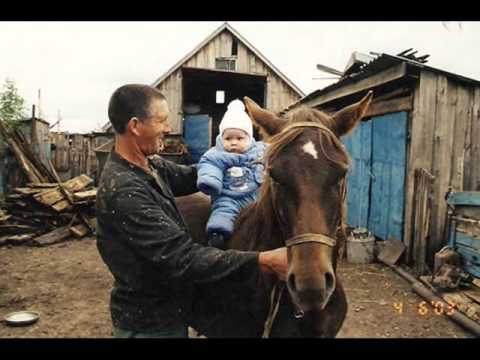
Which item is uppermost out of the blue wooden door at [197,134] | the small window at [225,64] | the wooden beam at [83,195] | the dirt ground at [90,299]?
the small window at [225,64]

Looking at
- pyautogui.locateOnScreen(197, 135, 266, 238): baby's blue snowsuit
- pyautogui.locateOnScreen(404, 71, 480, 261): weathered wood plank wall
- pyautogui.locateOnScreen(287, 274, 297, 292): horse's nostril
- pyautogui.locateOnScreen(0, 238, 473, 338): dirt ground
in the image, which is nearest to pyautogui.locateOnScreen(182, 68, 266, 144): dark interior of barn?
pyautogui.locateOnScreen(404, 71, 480, 261): weathered wood plank wall

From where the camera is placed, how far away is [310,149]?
1.88 m

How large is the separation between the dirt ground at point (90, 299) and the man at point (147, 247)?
3.26m

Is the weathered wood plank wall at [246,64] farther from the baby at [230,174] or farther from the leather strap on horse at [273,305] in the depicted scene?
the leather strap on horse at [273,305]

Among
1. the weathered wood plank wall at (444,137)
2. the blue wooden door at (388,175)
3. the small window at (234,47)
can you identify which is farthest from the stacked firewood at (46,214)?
the small window at (234,47)

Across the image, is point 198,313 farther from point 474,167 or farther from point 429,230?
point 474,167

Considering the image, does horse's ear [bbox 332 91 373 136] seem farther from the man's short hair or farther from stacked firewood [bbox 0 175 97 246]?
stacked firewood [bbox 0 175 97 246]

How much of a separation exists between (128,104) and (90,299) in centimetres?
503

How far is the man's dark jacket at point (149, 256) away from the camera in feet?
5.70

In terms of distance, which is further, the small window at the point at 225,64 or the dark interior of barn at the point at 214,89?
the dark interior of barn at the point at 214,89

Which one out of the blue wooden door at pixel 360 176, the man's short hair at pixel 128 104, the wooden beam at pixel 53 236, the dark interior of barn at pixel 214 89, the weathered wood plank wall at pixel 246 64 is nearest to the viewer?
the man's short hair at pixel 128 104

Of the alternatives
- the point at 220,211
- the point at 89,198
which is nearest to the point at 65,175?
the point at 89,198

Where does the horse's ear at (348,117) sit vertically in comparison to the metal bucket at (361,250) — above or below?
above

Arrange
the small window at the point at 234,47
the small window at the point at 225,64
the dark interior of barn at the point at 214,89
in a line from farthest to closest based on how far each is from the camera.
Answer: the dark interior of barn at the point at 214,89
the small window at the point at 234,47
the small window at the point at 225,64
